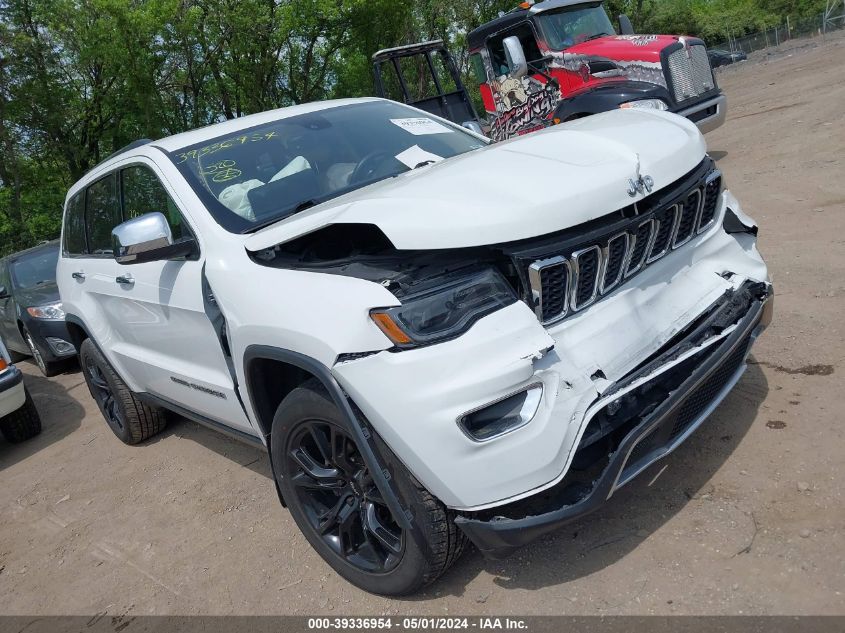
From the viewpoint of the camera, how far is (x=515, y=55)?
1017cm

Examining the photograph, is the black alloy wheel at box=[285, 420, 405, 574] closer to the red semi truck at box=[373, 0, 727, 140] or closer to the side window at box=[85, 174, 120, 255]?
the side window at box=[85, 174, 120, 255]

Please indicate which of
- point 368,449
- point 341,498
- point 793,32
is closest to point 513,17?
point 341,498

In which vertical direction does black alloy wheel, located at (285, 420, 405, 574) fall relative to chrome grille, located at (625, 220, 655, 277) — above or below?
below

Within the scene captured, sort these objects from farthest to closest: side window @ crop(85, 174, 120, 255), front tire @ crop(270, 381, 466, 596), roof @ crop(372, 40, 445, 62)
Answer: roof @ crop(372, 40, 445, 62), side window @ crop(85, 174, 120, 255), front tire @ crop(270, 381, 466, 596)

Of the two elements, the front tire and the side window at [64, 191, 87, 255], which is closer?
the front tire

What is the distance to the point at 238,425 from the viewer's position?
350cm

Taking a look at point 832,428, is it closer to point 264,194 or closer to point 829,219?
point 264,194

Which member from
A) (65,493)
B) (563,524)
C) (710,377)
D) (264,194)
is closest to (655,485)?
(710,377)

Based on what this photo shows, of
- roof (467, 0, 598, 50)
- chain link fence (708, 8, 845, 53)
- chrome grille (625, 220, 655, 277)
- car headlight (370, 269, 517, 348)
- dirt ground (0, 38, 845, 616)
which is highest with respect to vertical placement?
roof (467, 0, 598, 50)

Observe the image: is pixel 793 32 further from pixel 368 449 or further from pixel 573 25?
pixel 368 449

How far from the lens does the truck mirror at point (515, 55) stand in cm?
1009

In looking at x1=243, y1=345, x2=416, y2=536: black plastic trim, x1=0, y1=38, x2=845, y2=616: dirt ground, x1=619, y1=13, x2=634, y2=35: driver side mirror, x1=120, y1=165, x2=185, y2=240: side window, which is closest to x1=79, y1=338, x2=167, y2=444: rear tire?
x1=0, y1=38, x2=845, y2=616: dirt ground

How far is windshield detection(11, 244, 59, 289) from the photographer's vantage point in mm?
9180

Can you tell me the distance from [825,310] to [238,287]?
3510 millimetres
